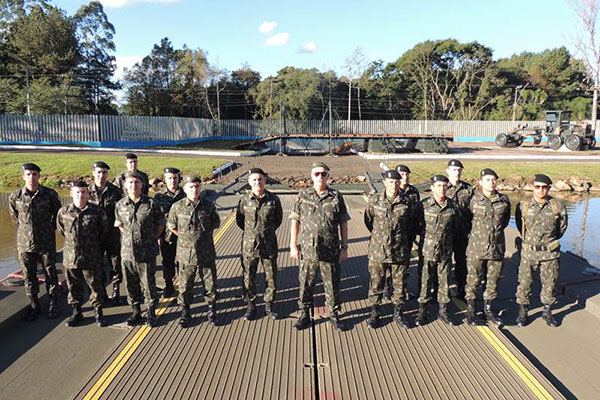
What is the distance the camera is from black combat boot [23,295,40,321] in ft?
15.3

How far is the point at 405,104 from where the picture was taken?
51.6 meters

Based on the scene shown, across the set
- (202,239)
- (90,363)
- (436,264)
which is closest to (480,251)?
(436,264)

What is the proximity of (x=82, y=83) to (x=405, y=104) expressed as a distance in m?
36.3

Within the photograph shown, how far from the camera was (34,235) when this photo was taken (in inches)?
183

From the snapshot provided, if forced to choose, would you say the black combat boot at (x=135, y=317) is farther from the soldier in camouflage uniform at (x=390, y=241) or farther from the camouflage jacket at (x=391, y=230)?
the camouflage jacket at (x=391, y=230)

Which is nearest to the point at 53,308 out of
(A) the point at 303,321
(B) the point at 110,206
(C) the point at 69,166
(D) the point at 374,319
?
(B) the point at 110,206

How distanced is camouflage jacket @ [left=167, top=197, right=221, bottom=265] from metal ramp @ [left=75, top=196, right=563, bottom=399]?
746 mm

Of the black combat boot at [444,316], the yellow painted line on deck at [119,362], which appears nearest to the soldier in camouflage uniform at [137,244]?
the yellow painted line on deck at [119,362]

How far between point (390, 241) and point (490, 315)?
1.47 metres

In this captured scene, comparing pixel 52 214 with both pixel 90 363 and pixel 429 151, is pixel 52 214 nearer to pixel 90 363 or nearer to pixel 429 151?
pixel 90 363

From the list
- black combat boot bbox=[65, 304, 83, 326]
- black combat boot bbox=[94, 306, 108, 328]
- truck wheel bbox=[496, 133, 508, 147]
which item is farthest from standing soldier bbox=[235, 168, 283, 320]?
truck wheel bbox=[496, 133, 508, 147]

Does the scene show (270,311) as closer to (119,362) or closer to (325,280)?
(325,280)

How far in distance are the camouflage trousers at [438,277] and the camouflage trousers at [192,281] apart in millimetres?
2330

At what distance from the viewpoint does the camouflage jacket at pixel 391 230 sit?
4445 millimetres
